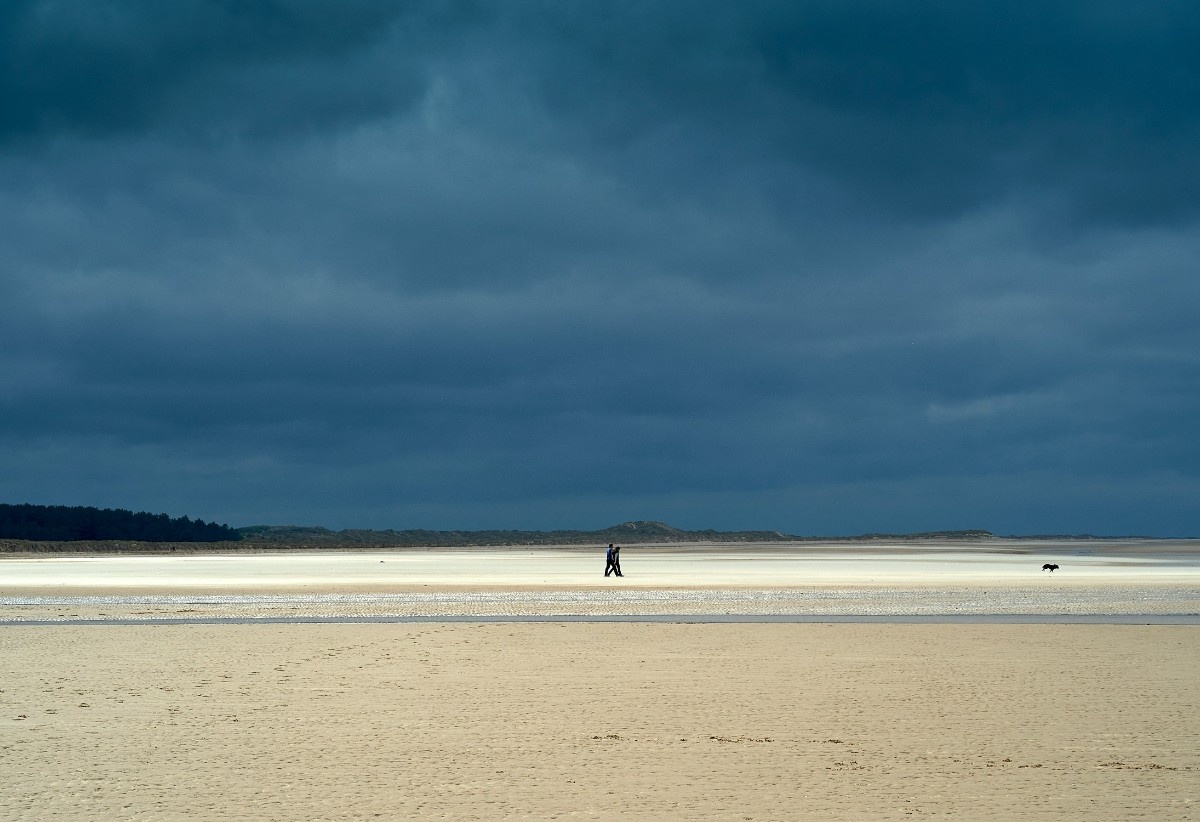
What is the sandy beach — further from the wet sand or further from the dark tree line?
the dark tree line

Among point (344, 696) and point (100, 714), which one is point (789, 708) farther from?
point (100, 714)

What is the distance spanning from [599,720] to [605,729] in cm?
52

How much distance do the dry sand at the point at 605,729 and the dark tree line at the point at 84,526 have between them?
149968 mm

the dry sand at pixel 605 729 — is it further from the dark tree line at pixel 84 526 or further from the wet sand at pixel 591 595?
the dark tree line at pixel 84 526

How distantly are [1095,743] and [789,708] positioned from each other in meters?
3.38

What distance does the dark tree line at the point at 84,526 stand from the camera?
152875mm

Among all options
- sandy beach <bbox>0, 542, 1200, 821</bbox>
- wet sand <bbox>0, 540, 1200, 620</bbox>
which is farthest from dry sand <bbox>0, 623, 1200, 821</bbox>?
wet sand <bbox>0, 540, 1200, 620</bbox>

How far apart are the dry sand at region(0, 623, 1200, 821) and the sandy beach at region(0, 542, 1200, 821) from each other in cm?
4

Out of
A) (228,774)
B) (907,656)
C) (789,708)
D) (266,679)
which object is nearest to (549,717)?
(789,708)

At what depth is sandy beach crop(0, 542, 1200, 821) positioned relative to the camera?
8.84 m

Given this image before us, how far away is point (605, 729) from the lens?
1168cm

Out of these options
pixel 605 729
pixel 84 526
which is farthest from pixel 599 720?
pixel 84 526

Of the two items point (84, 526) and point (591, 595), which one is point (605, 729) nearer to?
point (591, 595)

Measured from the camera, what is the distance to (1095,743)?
35.4ft
